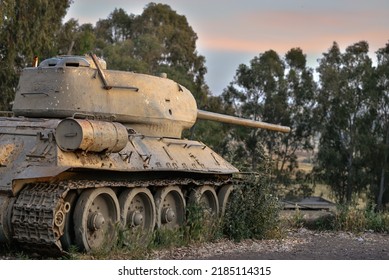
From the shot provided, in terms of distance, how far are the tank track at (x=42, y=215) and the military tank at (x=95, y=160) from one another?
0.05 feet

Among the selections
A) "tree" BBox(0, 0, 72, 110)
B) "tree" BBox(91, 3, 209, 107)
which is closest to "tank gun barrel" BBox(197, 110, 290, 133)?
"tree" BBox(0, 0, 72, 110)

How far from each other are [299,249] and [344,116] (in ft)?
80.2

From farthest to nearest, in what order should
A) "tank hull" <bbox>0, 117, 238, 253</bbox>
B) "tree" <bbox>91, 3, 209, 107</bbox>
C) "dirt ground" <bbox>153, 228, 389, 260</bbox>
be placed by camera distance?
"tree" <bbox>91, 3, 209, 107</bbox> → "dirt ground" <bbox>153, 228, 389, 260</bbox> → "tank hull" <bbox>0, 117, 238, 253</bbox>

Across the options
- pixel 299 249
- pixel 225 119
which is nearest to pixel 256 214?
pixel 299 249

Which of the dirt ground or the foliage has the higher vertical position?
the foliage

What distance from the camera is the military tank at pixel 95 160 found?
9.59 m

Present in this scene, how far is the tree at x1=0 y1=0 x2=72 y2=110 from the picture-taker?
2683cm

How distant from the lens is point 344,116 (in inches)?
1406

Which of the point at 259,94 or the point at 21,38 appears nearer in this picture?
the point at 21,38

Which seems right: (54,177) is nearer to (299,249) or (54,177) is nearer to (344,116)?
(299,249)

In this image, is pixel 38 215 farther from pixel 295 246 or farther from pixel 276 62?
pixel 276 62

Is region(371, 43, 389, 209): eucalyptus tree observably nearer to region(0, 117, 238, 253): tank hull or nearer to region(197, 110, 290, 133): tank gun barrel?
region(197, 110, 290, 133): tank gun barrel

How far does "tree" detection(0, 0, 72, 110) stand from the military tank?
1472 cm

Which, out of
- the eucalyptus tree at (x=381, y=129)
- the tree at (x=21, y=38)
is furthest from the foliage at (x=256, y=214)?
the eucalyptus tree at (x=381, y=129)
